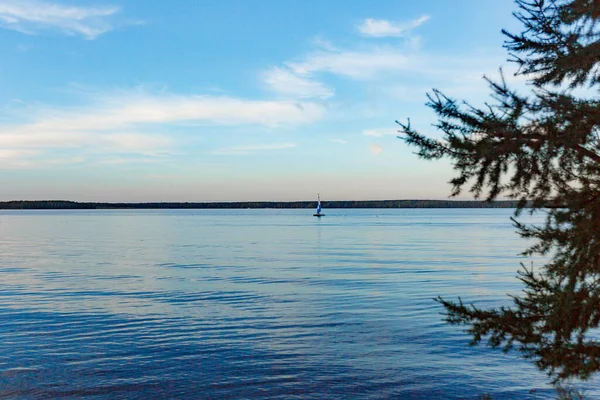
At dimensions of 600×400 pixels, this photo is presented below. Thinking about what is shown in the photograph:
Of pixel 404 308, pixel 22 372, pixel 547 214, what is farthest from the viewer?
pixel 404 308

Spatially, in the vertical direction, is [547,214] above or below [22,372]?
above

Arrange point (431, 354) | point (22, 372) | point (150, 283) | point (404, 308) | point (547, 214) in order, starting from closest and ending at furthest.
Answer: point (547, 214) → point (22, 372) → point (431, 354) → point (404, 308) → point (150, 283)

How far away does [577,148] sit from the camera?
22.9ft

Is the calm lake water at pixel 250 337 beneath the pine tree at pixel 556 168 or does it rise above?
beneath

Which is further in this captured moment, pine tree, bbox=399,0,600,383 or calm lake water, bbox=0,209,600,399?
calm lake water, bbox=0,209,600,399

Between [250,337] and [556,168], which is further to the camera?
[250,337]

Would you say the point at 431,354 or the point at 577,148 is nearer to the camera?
the point at 577,148

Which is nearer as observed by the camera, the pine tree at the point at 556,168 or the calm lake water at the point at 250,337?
the pine tree at the point at 556,168

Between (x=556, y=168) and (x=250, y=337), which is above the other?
(x=556, y=168)

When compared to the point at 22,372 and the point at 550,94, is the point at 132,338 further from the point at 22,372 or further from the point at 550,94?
the point at 550,94

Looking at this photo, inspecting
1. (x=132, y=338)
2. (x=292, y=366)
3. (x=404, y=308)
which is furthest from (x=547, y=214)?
(x=404, y=308)

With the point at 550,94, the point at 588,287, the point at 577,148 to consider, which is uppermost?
the point at 550,94

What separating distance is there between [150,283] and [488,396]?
2130 cm

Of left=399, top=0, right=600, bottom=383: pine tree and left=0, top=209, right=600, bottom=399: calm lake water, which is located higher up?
left=399, top=0, right=600, bottom=383: pine tree
